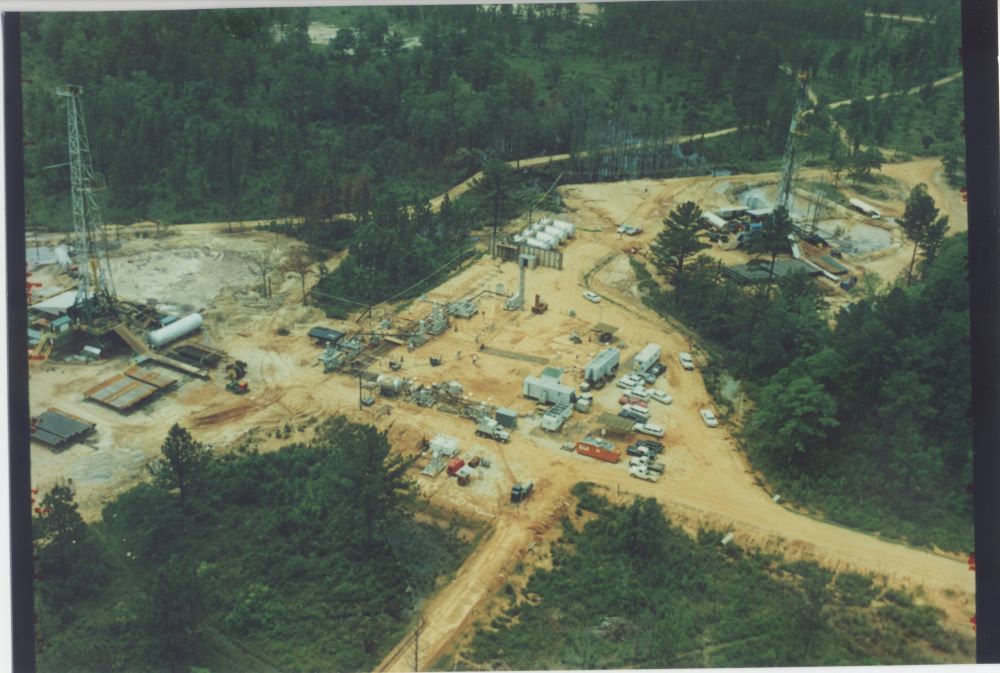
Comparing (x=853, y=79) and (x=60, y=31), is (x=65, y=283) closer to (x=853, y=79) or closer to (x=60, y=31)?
(x=60, y=31)

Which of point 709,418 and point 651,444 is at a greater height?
point 709,418

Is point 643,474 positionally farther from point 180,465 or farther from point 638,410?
point 180,465

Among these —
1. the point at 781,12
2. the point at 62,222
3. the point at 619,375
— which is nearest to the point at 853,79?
the point at 781,12

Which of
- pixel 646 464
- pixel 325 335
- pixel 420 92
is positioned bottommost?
pixel 646 464

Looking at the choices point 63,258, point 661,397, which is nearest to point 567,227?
point 661,397

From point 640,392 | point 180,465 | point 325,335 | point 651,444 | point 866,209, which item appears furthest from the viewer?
point 866,209
